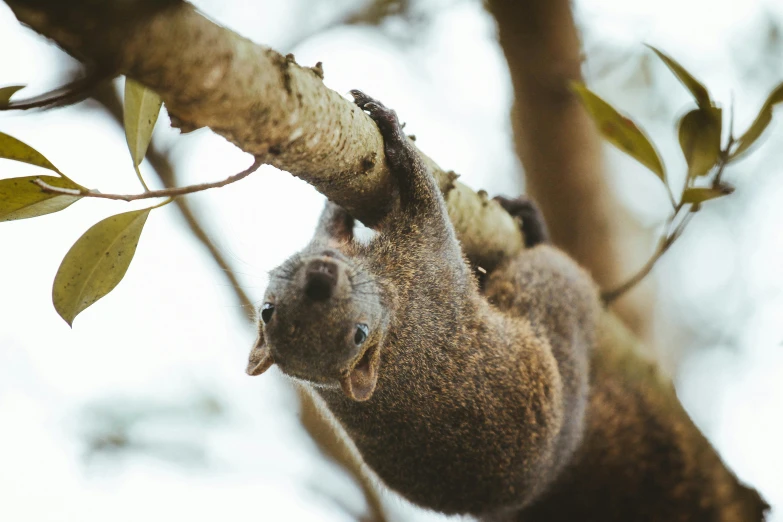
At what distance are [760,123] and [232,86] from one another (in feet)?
12.0

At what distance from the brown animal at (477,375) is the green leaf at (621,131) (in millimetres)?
1231

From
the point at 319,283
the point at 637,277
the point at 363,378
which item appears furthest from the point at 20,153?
the point at 637,277

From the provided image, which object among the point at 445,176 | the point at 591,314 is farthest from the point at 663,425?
the point at 445,176

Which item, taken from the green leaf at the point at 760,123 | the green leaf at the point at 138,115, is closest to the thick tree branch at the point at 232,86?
the green leaf at the point at 138,115

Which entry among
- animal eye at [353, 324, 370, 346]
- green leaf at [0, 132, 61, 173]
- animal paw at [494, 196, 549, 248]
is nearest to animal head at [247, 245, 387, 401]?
animal eye at [353, 324, 370, 346]

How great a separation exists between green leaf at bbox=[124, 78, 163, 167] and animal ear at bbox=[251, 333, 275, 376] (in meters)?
1.38

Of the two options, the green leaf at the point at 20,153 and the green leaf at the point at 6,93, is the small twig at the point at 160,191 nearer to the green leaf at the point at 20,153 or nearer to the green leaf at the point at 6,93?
the green leaf at the point at 20,153

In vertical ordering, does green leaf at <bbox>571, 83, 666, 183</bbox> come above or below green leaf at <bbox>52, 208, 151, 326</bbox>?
above

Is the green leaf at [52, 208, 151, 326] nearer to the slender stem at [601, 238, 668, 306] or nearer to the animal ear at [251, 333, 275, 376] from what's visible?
the animal ear at [251, 333, 275, 376]

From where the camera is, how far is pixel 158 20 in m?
1.97

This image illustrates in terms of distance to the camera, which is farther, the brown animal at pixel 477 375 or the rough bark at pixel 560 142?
the rough bark at pixel 560 142

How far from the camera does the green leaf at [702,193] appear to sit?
445 cm

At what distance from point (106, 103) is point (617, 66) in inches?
276

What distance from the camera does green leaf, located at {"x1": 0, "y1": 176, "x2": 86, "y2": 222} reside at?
2627 mm
